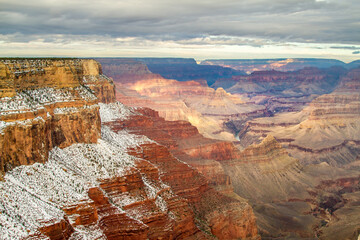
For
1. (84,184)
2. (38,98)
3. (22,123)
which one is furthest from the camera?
(38,98)

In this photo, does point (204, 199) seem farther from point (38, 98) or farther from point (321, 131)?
point (321, 131)

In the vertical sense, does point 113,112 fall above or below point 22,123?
below

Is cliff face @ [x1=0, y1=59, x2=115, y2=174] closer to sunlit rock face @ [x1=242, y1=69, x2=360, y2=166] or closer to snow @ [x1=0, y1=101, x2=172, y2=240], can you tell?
snow @ [x1=0, y1=101, x2=172, y2=240]

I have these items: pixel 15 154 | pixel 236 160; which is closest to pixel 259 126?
pixel 236 160


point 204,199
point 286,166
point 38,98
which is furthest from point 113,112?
point 286,166

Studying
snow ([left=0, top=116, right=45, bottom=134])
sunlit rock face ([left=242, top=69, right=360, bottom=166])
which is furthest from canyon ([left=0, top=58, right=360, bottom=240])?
sunlit rock face ([left=242, top=69, right=360, bottom=166])

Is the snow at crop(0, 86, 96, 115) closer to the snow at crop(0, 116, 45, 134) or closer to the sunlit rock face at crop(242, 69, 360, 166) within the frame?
the snow at crop(0, 116, 45, 134)

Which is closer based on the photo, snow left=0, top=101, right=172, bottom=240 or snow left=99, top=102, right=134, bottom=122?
snow left=0, top=101, right=172, bottom=240

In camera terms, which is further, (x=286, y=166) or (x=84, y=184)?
(x=286, y=166)

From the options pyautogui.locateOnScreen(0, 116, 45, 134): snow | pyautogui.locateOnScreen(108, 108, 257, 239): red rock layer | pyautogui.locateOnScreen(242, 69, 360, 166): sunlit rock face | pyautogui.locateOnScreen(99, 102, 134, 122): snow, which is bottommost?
pyautogui.locateOnScreen(242, 69, 360, 166): sunlit rock face

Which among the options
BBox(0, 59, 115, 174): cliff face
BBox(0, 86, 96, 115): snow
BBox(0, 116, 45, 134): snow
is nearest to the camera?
BBox(0, 116, 45, 134): snow

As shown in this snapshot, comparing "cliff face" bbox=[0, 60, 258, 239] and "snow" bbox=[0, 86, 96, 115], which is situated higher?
"snow" bbox=[0, 86, 96, 115]

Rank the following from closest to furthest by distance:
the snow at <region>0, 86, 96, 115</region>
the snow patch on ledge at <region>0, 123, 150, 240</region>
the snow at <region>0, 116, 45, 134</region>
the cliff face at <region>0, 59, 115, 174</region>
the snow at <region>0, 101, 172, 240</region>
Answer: the snow patch on ledge at <region>0, 123, 150, 240</region>
the snow at <region>0, 101, 172, 240</region>
the snow at <region>0, 116, 45, 134</region>
the cliff face at <region>0, 59, 115, 174</region>
the snow at <region>0, 86, 96, 115</region>

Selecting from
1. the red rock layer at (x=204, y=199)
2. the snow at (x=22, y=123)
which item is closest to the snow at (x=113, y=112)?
the red rock layer at (x=204, y=199)
